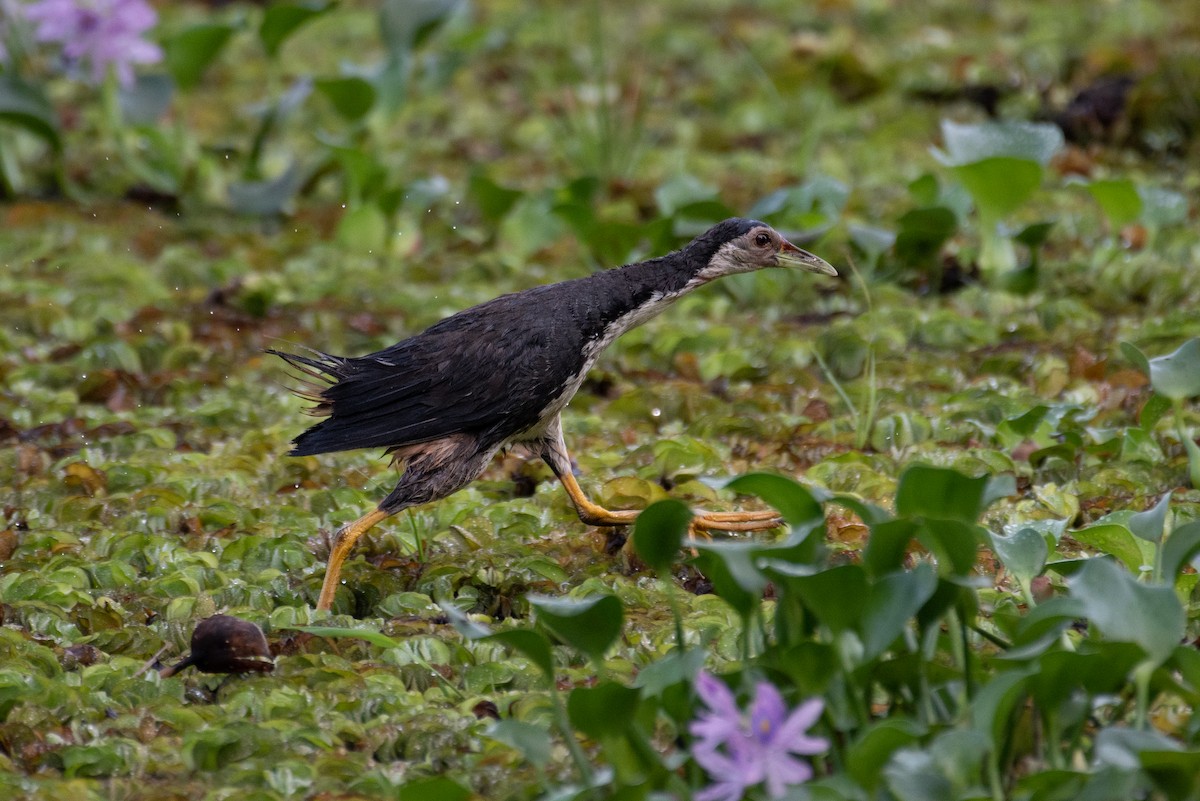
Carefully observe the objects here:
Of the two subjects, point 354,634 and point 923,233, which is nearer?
point 354,634

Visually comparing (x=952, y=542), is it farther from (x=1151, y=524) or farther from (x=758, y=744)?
(x=1151, y=524)

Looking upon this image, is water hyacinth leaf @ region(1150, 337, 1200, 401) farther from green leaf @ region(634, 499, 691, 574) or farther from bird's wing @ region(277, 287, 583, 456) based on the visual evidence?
bird's wing @ region(277, 287, 583, 456)

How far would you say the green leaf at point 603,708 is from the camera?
279cm

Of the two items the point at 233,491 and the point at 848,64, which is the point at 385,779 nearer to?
the point at 233,491

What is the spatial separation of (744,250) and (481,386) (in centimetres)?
93

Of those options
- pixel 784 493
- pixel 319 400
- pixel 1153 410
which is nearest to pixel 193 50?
pixel 319 400

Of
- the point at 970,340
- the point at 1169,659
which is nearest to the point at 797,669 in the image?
the point at 1169,659

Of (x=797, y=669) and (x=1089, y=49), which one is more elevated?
(x=797, y=669)

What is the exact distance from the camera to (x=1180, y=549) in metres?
3.00

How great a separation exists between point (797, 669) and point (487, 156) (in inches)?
238

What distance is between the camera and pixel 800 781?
2.71 metres

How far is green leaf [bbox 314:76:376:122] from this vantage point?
7188 millimetres

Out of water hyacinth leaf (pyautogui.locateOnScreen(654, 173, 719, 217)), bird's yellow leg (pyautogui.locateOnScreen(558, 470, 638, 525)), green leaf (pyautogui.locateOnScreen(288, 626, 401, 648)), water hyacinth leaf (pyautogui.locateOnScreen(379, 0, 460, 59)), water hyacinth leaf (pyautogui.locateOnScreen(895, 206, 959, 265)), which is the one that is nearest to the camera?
green leaf (pyautogui.locateOnScreen(288, 626, 401, 648))

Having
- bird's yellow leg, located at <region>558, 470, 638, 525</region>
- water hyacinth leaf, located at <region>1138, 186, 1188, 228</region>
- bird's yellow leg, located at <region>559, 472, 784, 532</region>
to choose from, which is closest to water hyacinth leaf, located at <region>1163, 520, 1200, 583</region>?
bird's yellow leg, located at <region>559, 472, 784, 532</region>
